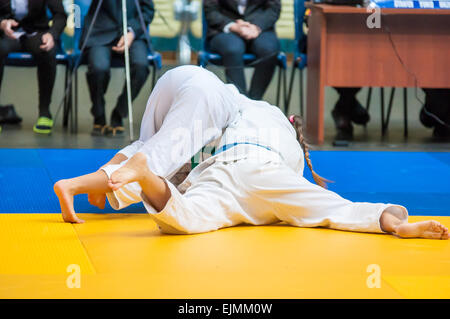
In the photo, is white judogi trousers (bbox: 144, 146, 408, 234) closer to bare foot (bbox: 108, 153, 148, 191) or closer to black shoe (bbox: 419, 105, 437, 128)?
bare foot (bbox: 108, 153, 148, 191)

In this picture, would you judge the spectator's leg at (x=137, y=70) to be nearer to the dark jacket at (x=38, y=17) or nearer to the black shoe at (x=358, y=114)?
the dark jacket at (x=38, y=17)

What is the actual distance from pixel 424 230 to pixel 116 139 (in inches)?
118

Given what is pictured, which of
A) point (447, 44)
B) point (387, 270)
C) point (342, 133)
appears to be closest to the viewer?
point (387, 270)

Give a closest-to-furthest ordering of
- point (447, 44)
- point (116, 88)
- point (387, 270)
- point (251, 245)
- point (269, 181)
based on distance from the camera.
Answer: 1. point (387, 270)
2. point (251, 245)
3. point (269, 181)
4. point (447, 44)
5. point (116, 88)

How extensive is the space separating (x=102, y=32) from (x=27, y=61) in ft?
2.02

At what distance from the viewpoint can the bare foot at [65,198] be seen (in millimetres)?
2814

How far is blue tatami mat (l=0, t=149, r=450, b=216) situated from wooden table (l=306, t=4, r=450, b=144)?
0.77 metres

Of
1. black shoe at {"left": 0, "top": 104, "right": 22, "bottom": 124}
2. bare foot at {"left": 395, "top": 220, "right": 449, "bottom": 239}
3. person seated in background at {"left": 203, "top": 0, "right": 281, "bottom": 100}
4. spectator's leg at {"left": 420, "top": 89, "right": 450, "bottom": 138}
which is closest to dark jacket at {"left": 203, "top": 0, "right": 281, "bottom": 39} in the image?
person seated in background at {"left": 203, "top": 0, "right": 281, "bottom": 100}

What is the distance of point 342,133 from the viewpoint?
577 cm

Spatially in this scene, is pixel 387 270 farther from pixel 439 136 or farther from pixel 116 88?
pixel 116 88

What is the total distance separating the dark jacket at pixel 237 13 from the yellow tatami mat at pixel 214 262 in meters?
2.99

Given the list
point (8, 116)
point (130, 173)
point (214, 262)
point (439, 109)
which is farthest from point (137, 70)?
point (214, 262)

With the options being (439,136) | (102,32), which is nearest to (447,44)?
(439,136)

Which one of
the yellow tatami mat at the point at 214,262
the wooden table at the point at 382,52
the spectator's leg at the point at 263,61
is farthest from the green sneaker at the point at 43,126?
the yellow tatami mat at the point at 214,262
